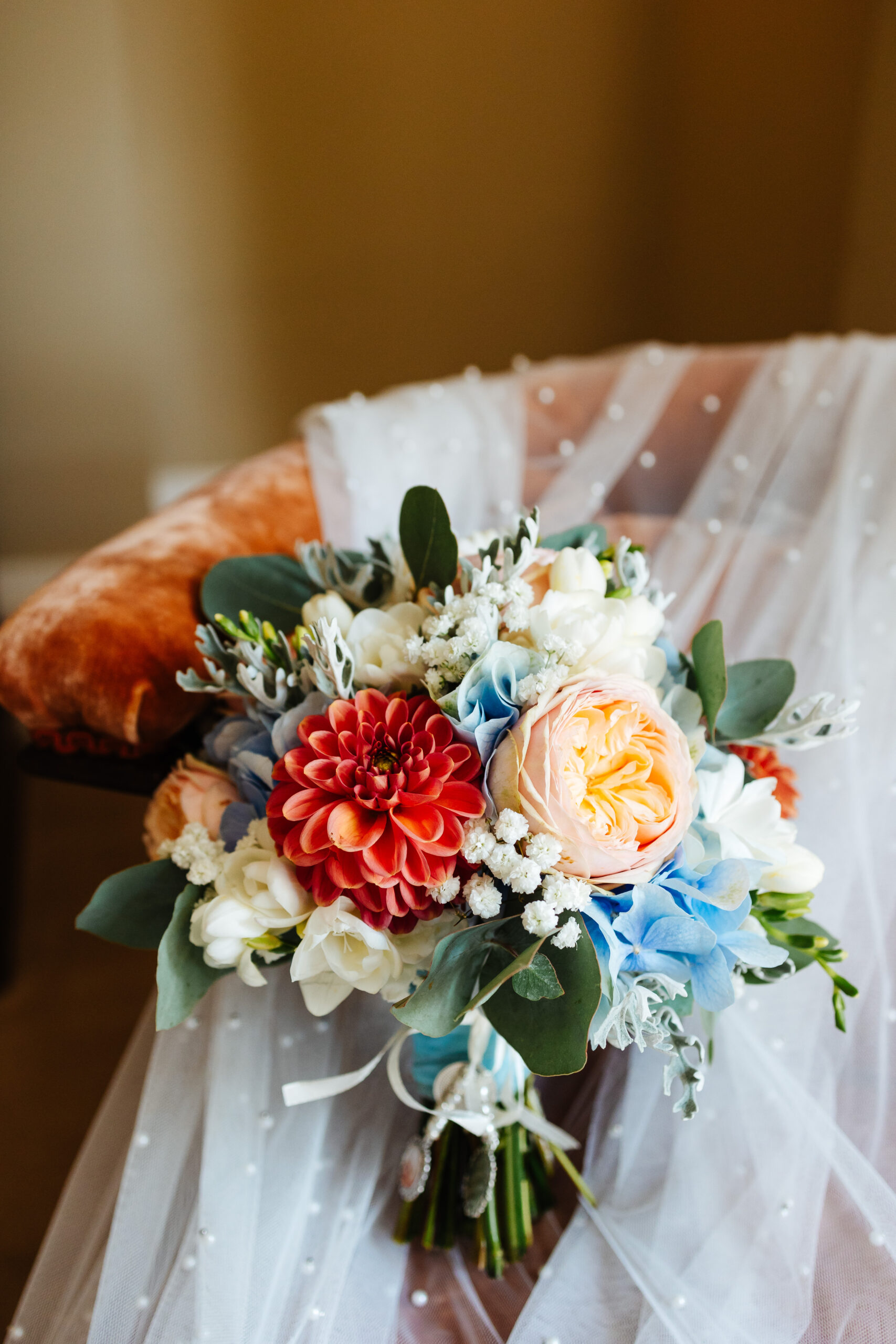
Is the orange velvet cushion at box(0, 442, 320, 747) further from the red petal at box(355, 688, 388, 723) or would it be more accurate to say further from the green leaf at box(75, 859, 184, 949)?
the red petal at box(355, 688, 388, 723)

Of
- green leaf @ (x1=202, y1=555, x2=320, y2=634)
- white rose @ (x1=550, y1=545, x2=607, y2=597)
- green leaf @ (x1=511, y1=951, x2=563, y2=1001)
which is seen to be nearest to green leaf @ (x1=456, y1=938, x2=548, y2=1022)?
green leaf @ (x1=511, y1=951, x2=563, y2=1001)

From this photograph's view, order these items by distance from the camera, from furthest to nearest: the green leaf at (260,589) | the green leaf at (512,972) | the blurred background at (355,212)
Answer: the blurred background at (355,212), the green leaf at (260,589), the green leaf at (512,972)

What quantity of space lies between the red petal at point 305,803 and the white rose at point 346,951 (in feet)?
0.17

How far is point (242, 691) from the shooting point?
1.82ft

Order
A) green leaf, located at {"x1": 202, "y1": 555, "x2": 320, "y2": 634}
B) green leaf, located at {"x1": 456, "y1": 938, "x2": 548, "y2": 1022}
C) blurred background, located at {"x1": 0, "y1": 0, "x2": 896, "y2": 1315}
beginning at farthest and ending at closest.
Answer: blurred background, located at {"x1": 0, "y1": 0, "x2": 896, "y2": 1315}
green leaf, located at {"x1": 202, "y1": 555, "x2": 320, "y2": 634}
green leaf, located at {"x1": 456, "y1": 938, "x2": 548, "y2": 1022}

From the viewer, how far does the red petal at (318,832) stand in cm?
45

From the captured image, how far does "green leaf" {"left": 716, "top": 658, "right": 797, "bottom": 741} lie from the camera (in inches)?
22.7

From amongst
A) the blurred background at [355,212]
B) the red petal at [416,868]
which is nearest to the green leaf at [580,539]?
the red petal at [416,868]

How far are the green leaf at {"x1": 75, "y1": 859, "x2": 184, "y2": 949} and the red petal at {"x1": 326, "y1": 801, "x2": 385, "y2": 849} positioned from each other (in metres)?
0.17

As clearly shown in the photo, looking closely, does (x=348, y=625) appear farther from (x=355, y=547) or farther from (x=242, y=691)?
(x=355, y=547)

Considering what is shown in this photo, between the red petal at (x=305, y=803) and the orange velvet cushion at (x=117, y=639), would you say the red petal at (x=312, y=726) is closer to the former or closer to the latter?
the red petal at (x=305, y=803)

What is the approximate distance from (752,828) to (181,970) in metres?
0.35

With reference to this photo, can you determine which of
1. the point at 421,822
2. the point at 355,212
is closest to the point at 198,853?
the point at 421,822

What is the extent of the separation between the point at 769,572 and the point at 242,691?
59 centimetres
